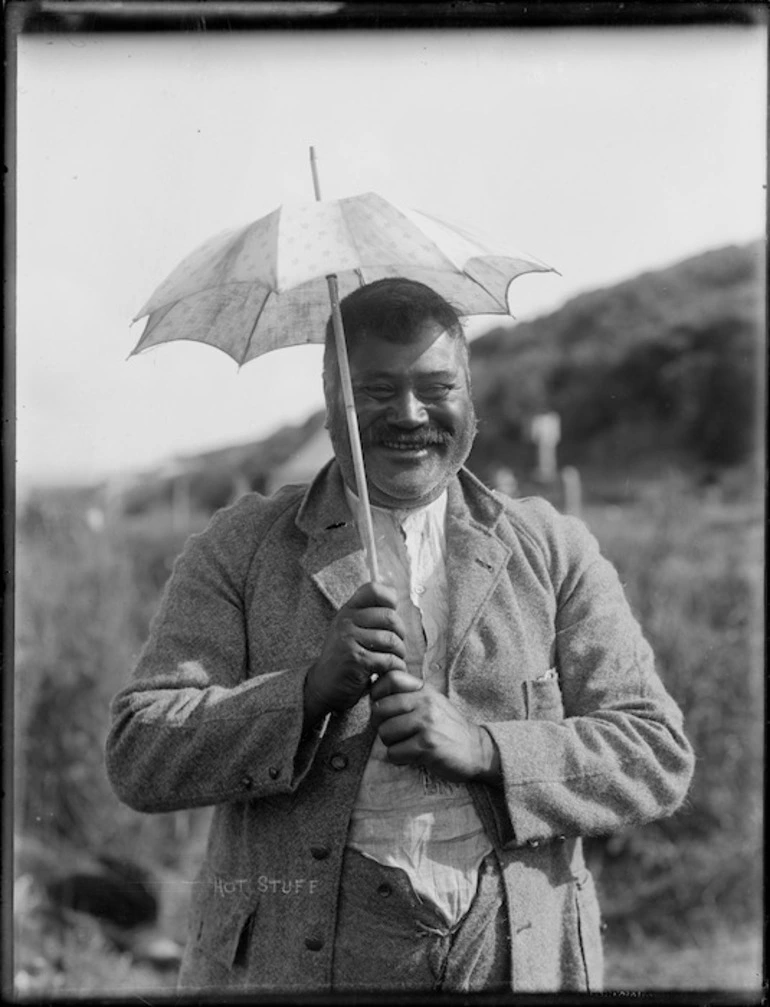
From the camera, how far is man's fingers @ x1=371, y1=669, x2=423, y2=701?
226 centimetres

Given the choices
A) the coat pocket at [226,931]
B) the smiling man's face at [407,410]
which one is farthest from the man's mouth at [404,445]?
the coat pocket at [226,931]

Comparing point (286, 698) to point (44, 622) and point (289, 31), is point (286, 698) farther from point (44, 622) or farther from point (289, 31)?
point (44, 622)

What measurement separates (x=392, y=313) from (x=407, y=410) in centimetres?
20

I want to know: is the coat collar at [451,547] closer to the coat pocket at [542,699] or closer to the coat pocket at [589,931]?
the coat pocket at [542,699]

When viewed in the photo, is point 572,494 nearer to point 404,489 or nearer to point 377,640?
point 404,489

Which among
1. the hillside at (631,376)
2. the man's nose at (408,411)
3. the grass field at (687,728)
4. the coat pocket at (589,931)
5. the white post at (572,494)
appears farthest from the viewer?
the hillside at (631,376)

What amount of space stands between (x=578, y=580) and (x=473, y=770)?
49 cm

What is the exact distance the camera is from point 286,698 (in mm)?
2361

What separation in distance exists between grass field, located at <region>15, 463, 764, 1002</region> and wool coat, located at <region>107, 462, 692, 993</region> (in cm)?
265

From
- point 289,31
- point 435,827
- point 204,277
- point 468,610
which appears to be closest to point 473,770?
point 435,827

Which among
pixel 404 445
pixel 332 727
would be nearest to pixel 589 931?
pixel 332 727

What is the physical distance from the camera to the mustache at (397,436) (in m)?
2.47

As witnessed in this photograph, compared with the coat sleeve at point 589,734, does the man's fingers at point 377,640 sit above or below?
above

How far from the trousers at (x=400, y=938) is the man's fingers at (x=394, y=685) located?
357 millimetres
